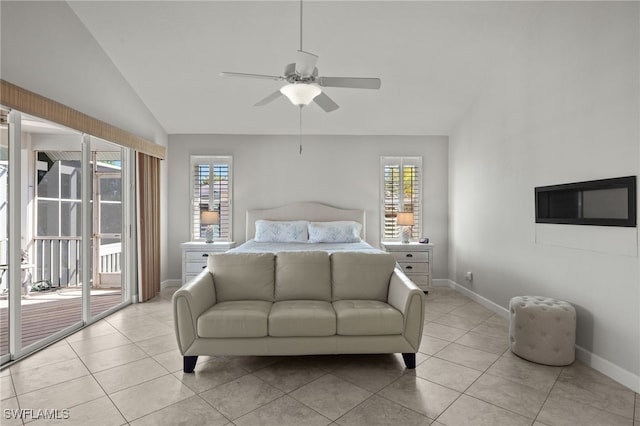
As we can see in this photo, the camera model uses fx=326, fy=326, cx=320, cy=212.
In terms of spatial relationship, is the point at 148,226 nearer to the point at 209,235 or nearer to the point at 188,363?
the point at 209,235

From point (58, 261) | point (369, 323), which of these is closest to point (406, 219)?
point (369, 323)

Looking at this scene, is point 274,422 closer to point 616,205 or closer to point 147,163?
point 616,205

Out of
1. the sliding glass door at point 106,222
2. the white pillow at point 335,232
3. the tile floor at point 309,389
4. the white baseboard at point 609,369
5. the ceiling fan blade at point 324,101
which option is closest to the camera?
the tile floor at point 309,389

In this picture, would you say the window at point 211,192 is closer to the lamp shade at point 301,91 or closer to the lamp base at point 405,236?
the lamp base at point 405,236

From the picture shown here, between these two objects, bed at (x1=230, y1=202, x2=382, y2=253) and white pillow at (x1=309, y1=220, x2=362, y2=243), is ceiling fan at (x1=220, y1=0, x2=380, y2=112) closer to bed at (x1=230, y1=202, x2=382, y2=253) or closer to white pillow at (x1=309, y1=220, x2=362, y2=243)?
bed at (x1=230, y1=202, x2=382, y2=253)

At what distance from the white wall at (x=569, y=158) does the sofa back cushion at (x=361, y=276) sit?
155 centimetres

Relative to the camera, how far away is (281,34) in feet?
11.6

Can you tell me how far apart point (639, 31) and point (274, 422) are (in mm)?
3570

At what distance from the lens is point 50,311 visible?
3.94m

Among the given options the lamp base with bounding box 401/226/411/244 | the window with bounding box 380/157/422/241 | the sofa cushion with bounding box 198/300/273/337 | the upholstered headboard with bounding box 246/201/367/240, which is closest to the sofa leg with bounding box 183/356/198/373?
the sofa cushion with bounding box 198/300/273/337

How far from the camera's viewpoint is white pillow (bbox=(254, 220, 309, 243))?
5086 millimetres

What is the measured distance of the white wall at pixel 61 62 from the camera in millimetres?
2709

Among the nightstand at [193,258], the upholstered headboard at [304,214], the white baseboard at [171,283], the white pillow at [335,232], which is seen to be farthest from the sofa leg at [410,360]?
the white baseboard at [171,283]

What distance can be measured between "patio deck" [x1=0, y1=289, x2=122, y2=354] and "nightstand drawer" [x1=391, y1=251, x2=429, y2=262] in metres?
4.14
